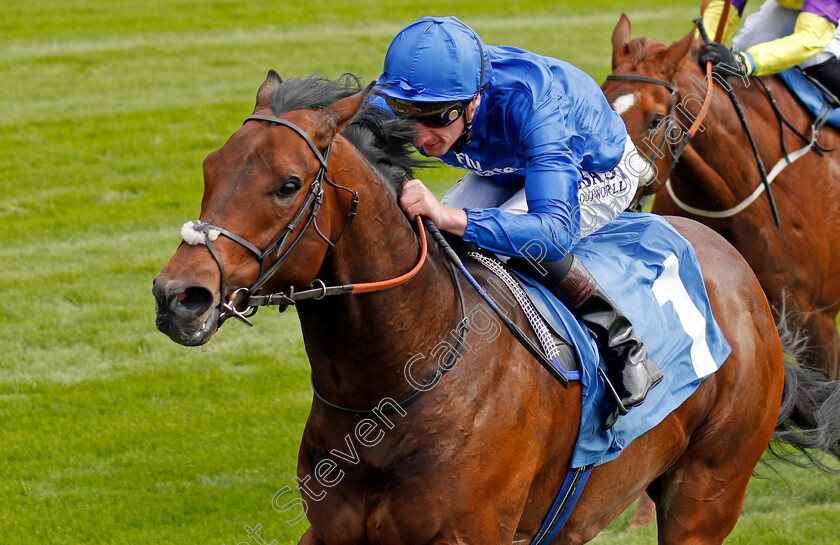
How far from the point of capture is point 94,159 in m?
10.6

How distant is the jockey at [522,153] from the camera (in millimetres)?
2971

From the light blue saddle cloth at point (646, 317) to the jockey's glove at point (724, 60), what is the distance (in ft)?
6.18

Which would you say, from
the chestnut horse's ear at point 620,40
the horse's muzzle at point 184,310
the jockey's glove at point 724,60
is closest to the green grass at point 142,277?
the chestnut horse's ear at point 620,40

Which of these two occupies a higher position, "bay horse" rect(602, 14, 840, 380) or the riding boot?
the riding boot

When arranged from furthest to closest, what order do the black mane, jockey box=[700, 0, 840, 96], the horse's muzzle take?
jockey box=[700, 0, 840, 96] < the black mane < the horse's muzzle

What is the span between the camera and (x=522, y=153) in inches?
130

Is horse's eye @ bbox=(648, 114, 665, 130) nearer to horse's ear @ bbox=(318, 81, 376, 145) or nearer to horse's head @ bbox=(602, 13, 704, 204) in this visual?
horse's head @ bbox=(602, 13, 704, 204)

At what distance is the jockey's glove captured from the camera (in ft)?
17.6

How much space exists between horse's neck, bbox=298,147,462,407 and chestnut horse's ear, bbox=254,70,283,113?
0.34m

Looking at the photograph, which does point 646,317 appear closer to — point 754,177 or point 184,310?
point 184,310

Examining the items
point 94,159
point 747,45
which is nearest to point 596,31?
point 94,159

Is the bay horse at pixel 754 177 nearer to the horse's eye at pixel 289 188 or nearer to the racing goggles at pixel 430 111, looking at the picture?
the racing goggles at pixel 430 111

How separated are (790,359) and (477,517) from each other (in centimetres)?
208

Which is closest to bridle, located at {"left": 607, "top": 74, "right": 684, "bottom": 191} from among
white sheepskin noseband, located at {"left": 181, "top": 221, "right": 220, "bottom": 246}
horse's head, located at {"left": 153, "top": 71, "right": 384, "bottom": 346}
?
horse's head, located at {"left": 153, "top": 71, "right": 384, "bottom": 346}
